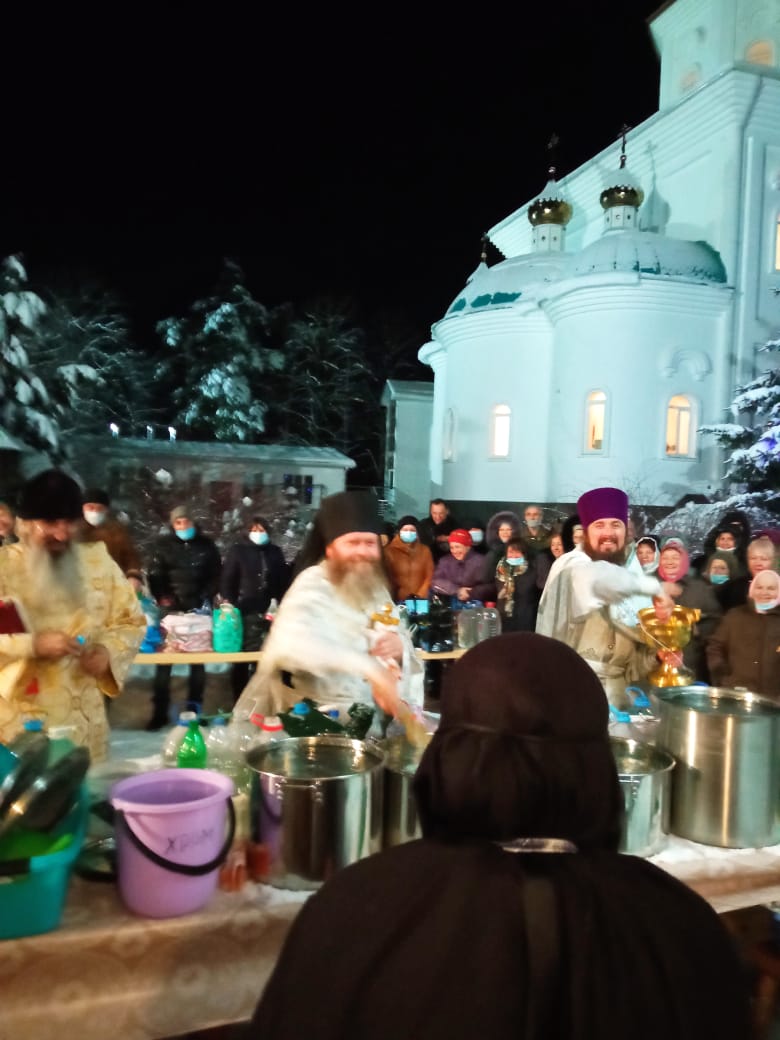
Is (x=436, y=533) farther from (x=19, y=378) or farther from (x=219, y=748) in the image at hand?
(x=19, y=378)

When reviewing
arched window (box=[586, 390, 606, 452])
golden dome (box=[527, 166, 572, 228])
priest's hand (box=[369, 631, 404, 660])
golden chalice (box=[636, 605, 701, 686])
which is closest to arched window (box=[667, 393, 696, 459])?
arched window (box=[586, 390, 606, 452])

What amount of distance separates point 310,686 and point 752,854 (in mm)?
1630

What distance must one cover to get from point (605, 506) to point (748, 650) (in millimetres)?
1861

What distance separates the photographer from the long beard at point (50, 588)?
2975 mm

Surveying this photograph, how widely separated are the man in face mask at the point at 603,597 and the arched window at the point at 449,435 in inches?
709

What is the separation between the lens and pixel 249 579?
7.14m

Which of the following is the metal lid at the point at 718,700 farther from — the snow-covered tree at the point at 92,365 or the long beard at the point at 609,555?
the snow-covered tree at the point at 92,365

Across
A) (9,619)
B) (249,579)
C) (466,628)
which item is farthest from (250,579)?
(9,619)

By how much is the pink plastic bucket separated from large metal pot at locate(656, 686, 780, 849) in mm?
1432

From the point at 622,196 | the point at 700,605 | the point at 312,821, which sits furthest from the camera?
the point at 622,196

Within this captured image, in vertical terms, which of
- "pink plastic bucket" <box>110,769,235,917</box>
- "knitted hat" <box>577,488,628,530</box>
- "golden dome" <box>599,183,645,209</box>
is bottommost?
"pink plastic bucket" <box>110,769,235,917</box>

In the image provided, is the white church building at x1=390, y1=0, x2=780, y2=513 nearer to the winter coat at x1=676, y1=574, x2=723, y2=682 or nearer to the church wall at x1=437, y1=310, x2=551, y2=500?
the church wall at x1=437, y1=310, x2=551, y2=500

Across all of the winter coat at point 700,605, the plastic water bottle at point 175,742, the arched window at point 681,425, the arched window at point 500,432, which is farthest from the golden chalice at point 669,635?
the arched window at point 500,432

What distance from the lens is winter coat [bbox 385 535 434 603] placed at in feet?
25.5
